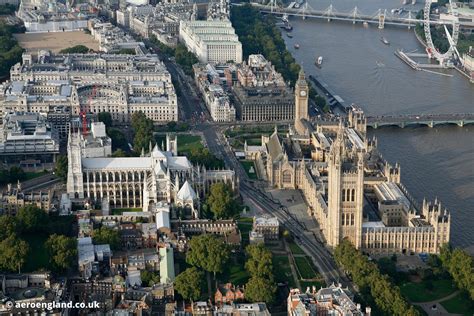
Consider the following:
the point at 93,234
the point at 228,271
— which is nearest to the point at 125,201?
the point at 93,234

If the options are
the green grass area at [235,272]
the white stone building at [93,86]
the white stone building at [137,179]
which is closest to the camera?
the green grass area at [235,272]

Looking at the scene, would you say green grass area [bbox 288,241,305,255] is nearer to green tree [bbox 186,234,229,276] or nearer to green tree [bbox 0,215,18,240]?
green tree [bbox 186,234,229,276]

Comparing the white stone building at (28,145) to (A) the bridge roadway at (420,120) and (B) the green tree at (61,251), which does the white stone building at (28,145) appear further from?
(A) the bridge roadway at (420,120)

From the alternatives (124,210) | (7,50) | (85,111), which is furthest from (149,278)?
(7,50)

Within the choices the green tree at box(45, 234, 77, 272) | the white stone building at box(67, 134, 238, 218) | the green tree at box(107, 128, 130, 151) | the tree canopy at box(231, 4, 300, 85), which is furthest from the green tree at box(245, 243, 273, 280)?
the tree canopy at box(231, 4, 300, 85)

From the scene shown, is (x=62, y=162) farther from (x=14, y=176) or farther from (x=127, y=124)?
(x=127, y=124)

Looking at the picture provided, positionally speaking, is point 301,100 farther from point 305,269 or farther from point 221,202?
point 305,269

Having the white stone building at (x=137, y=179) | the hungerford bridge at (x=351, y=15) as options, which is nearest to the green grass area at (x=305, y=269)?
the white stone building at (x=137, y=179)
